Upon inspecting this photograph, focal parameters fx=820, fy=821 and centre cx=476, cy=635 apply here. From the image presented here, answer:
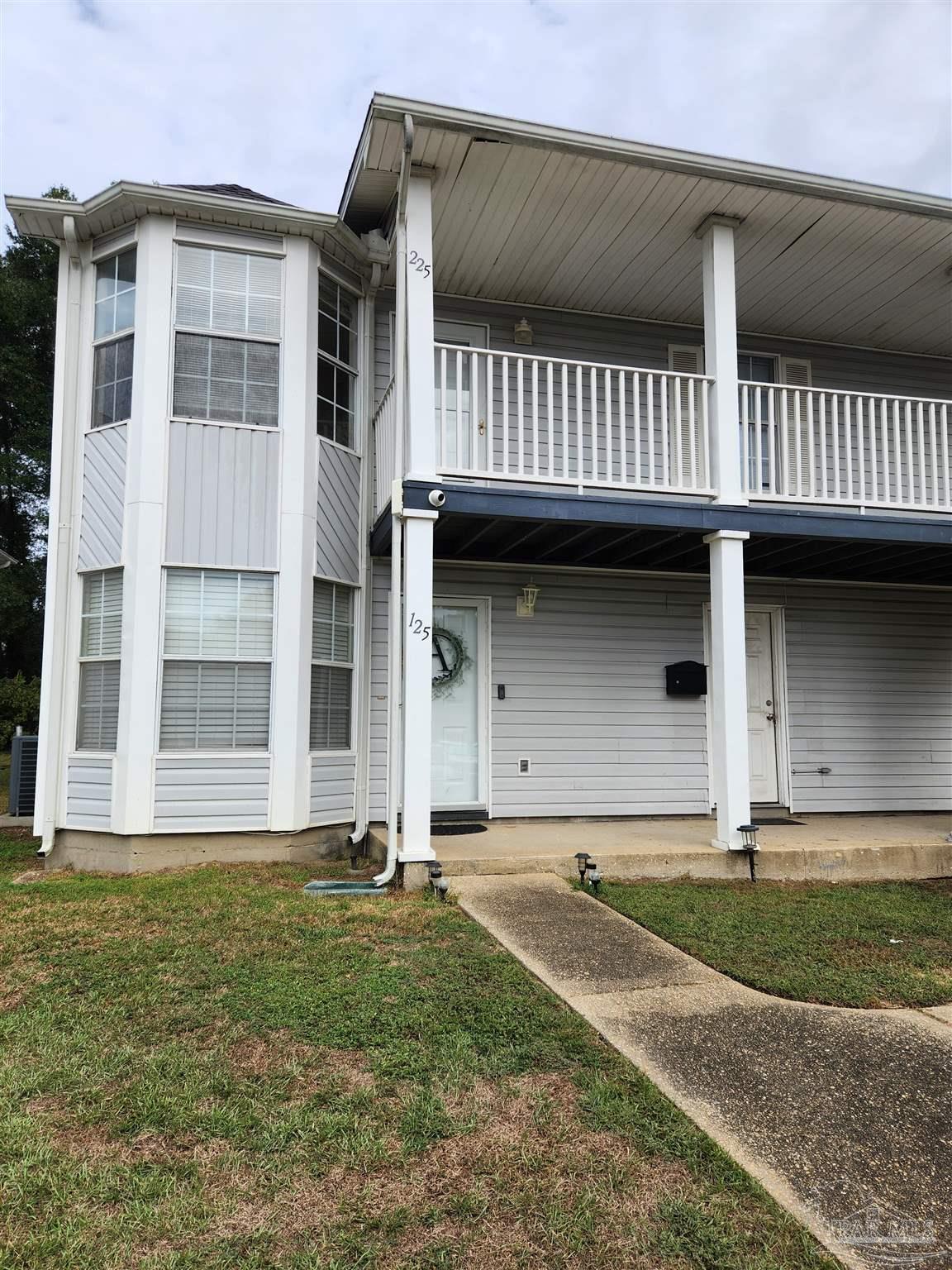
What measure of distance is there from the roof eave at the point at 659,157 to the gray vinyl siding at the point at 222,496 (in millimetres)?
2301

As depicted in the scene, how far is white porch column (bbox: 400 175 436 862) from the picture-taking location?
5633mm

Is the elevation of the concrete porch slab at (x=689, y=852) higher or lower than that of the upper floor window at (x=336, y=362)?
lower

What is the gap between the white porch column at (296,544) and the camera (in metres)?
6.75

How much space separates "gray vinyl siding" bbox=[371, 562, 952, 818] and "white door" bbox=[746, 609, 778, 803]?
0.20m

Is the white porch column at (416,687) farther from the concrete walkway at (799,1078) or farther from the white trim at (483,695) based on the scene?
the white trim at (483,695)

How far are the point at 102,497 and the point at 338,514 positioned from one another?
1.97 m

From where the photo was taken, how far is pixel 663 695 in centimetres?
836

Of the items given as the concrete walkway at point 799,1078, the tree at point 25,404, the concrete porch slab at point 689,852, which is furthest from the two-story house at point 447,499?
the tree at point 25,404

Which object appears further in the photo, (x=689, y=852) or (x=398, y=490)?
(x=689, y=852)

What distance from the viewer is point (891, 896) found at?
19.2 feet

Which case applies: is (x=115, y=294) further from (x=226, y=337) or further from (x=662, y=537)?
(x=662, y=537)

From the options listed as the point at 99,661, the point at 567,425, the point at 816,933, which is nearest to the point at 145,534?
the point at 99,661

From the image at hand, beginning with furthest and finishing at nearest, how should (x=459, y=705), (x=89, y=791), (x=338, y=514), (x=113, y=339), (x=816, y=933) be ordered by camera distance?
(x=459, y=705) < (x=338, y=514) < (x=113, y=339) < (x=89, y=791) < (x=816, y=933)

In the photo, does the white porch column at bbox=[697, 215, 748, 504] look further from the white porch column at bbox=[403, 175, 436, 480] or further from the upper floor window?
the upper floor window
